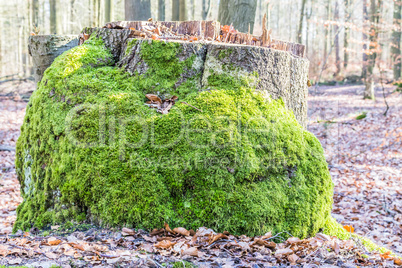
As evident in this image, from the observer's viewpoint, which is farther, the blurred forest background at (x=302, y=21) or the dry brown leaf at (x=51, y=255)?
the blurred forest background at (x=302, y=21)

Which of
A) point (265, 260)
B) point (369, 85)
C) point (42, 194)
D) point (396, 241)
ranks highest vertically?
point (369, 85)

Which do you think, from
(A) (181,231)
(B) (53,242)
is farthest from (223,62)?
(B) (53,242)

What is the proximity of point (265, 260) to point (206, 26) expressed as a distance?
2.66 metres

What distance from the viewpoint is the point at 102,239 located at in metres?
2.38

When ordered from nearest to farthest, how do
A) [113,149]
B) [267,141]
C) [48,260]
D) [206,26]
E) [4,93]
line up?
[48,260] → [113,149] → [267,141] → [206,26] → [4,93]

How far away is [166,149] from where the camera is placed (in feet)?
8.98

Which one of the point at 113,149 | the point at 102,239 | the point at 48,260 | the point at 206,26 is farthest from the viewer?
the point at 206,26

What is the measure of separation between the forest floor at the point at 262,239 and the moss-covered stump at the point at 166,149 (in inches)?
7.2

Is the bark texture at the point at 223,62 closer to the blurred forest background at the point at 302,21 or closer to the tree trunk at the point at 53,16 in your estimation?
the blurred forest background at the point at 302,21

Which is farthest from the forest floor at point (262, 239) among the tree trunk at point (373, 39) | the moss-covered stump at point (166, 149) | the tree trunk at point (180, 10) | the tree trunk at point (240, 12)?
the tree trunk at point (180, 10)

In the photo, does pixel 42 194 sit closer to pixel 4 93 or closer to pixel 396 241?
pixel 396 241

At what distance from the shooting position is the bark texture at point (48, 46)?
3662 mm

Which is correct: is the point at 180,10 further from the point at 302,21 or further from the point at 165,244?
the point at 165,244

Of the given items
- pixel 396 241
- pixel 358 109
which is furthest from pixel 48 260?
pixel 358 109
